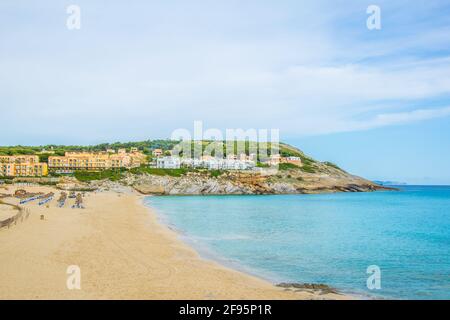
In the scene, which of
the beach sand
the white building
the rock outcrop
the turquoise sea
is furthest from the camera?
the white building

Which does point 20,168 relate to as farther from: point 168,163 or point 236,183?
point 236,183

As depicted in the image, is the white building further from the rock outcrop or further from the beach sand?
the beach sand

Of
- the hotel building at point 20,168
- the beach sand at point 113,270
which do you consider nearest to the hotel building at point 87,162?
the hotel building at point 20,168

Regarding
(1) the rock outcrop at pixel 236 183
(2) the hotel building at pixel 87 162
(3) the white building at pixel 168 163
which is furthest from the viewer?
(3) the white building at pixel 168 163

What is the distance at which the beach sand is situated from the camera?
11344 millimetres

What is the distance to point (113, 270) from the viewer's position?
14086 millimetres

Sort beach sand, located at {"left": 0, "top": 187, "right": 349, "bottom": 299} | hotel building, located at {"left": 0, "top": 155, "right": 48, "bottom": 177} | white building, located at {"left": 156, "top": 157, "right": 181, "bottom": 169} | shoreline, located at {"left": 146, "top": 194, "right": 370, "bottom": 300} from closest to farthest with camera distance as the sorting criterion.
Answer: beach sand, located at {"left": 0, "top": 187, "right": 349, "bottom": 299} < shoreline, located at {"left": 146, "top": 194, "right": 370, "bottom": 300} < hotel building, located at {"left": 0, "top": 155, "right": 48, "bottom": 177} < white building, located at {"left": 156, "top": 157, "right": 181, "bottom": 169}

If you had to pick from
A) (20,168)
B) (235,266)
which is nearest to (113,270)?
(235,266)

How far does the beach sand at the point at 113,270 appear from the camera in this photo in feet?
37.2

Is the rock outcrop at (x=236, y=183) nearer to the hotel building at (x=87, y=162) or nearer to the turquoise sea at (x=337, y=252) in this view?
the hotel building at (x=87, y=162)

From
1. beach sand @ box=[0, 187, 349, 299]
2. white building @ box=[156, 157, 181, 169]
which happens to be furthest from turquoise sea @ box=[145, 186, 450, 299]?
white building @ box=[156, 157, 181, 169]

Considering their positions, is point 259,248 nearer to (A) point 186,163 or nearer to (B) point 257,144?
(A) point 186,163
